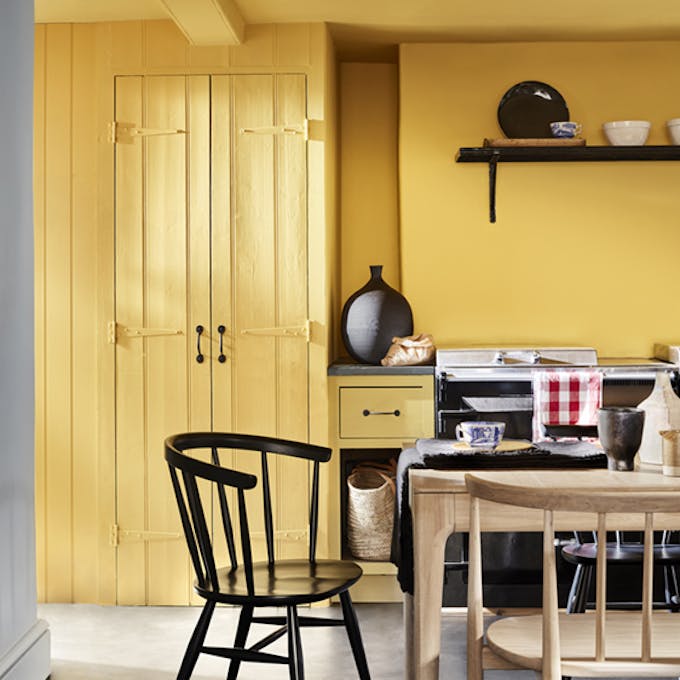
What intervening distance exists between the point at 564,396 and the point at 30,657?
85.7 inches

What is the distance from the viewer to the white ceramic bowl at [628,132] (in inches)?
166

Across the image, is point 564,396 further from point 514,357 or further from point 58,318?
point 58,318

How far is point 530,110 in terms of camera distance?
434cm

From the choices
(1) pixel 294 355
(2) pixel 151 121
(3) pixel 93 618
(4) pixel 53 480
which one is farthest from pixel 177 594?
(2) pixel 151 121

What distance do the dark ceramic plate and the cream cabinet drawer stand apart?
1.32 m

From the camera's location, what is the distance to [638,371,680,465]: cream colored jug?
2.40 meters

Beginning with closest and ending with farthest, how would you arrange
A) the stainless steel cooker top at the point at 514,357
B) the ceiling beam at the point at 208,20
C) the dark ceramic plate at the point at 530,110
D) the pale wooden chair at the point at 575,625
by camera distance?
the pale wooden chair at the point at 575,625
the ceiling beam at the point at 208,20
the stainless steel cooker top at the point at 514,357
the dark ceramic plate at the point at 530,110

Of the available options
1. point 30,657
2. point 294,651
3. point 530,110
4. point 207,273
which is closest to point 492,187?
point 530,110

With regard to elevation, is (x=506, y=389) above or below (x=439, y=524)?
above

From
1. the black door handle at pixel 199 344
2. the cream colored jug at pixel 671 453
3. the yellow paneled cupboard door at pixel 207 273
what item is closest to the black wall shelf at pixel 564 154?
the yellow paneled cupboard door at pixel 207 273

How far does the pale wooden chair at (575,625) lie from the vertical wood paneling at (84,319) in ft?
8.01

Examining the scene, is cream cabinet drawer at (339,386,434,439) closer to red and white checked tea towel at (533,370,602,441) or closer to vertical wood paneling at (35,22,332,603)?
vertical wood paneling at (35,22,332,603)

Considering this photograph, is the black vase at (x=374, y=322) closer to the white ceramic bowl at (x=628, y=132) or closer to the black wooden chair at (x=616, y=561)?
the white ceramic bowl at (x=628, y=132)

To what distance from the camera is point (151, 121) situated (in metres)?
3.94
